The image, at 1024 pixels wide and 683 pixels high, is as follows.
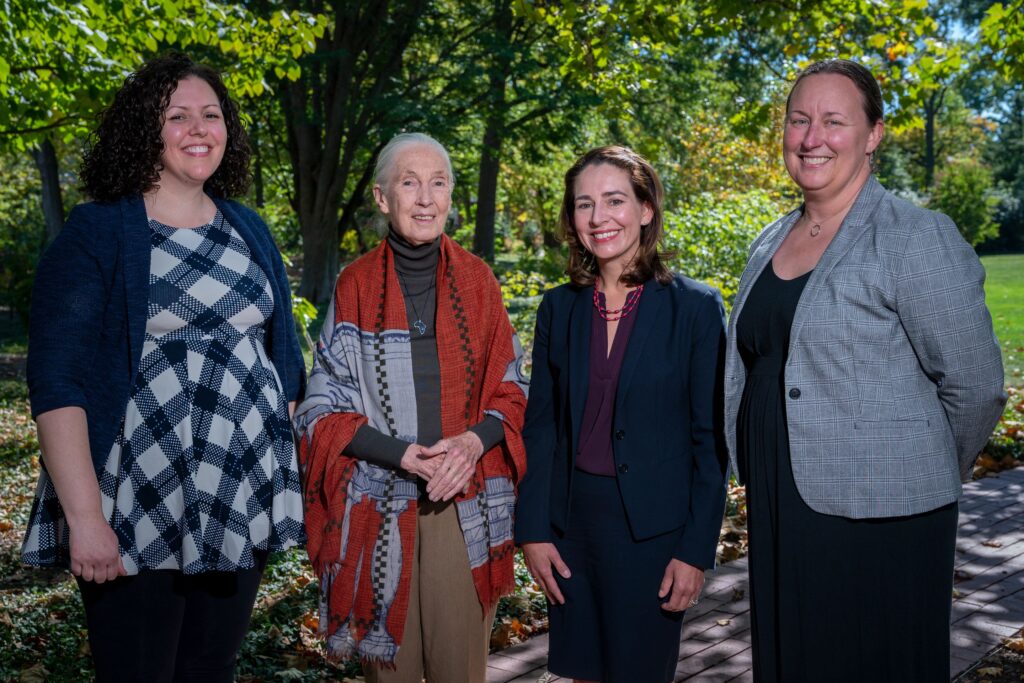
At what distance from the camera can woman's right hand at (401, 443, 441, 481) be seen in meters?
2.88

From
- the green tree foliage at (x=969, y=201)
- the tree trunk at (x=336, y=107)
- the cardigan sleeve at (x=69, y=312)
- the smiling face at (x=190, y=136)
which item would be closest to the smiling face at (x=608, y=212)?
the smiling face at (x=190, y=136)

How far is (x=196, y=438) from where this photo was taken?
267 centimetres

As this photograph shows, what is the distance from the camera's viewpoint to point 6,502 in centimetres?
749

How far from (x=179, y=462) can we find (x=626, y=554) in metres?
1.32

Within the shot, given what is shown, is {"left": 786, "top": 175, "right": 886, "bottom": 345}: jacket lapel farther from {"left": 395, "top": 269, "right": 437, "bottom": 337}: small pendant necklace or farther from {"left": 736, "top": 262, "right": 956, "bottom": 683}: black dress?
{"left": 395, "top": 269, "right": 437, "bottom": 337}: small pendant necklace

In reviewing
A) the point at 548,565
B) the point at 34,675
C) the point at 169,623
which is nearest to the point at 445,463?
the point at 548,565

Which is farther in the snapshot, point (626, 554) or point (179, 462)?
point (626, 554)

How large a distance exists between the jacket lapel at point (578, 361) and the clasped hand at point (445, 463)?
0.31m

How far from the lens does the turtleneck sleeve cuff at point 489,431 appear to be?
299 centimetres

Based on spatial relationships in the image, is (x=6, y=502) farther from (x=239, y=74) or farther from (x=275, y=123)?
(x=275, y=123)

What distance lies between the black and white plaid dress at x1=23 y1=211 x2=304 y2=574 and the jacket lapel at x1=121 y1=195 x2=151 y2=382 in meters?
0.04

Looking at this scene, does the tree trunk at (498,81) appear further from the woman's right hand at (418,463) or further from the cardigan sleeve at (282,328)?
the woman's right hand at (418,463)

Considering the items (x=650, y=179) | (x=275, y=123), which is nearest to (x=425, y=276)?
(x=650, y=179)

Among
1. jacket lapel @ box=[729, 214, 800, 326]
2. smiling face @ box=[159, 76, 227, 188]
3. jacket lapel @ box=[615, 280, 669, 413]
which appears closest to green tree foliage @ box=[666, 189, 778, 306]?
jacket lapel @ box=[729, 214, 800, 326]
